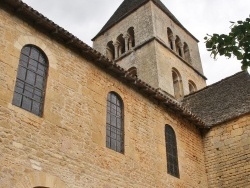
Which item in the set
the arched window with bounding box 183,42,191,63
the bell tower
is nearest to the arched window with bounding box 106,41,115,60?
the bell tower

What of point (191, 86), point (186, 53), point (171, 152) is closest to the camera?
point (171, 152)

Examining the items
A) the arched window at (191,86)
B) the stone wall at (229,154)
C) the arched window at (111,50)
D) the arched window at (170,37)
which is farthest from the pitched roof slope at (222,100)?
the arched window at (111,50)

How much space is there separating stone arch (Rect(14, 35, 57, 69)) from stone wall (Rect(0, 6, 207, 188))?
3cm

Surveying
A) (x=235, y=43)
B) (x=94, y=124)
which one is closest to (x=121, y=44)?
(x=94, y=124)

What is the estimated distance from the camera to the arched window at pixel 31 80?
8750mm

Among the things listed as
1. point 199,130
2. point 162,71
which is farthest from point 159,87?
point 199,130

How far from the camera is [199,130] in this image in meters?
14.4

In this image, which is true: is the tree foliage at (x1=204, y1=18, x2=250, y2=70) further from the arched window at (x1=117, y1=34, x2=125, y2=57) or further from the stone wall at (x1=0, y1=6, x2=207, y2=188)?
the arched window at (x1=117, y1=34, x2=125, y2=57)

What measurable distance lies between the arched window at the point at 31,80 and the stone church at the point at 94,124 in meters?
0.03

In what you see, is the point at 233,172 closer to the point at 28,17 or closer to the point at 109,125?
the point at 109,125

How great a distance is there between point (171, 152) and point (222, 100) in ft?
14.9

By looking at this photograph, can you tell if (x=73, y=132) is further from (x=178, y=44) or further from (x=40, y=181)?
(x=178, y=44)

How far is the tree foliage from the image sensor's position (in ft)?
18.7

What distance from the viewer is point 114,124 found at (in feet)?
35.8
